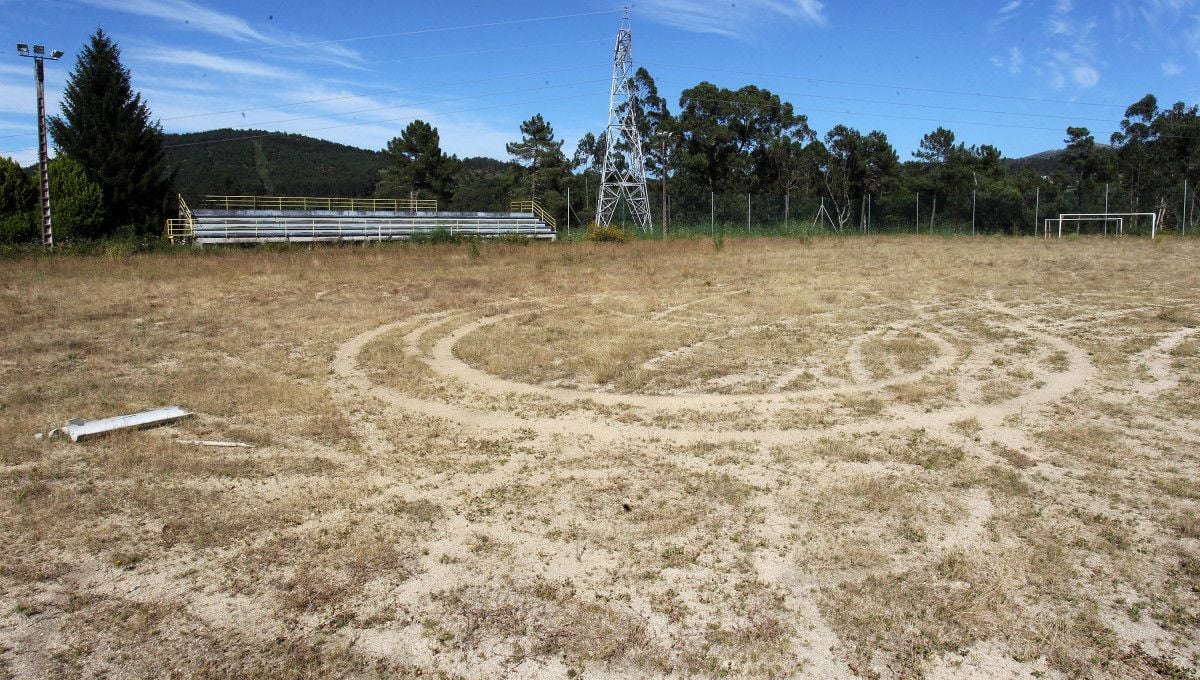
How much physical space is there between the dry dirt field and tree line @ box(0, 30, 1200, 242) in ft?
77.7

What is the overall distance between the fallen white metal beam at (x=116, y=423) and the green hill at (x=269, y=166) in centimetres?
6200

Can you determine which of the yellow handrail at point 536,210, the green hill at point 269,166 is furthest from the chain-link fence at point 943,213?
the green hill at point 269,166

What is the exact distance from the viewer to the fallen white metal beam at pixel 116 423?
6074mm

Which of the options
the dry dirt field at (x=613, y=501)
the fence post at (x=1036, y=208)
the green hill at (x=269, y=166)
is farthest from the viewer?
the green hill at (x=269, y=166)

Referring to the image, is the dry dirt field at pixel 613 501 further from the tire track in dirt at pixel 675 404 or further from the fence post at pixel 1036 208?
the fence post at pixel 1036 208

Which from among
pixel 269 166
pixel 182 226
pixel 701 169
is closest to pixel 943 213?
pixel 701 169

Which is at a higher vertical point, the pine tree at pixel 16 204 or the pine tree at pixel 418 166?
the pine tree at pixel 418 166

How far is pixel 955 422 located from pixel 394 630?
518 cm

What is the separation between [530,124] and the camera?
6681cm

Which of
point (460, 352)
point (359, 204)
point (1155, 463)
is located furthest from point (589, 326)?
point (359, 204)

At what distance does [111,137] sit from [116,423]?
3036 centimetres

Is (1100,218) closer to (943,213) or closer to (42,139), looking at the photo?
(943,213)

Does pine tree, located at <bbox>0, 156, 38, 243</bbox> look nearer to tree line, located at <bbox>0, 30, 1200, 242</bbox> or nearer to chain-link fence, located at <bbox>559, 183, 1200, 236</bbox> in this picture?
tree line, located at <bbox>0, 30, 1200, 242</bbox>


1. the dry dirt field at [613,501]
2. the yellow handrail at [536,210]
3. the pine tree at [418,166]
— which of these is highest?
the pine tree at [418,166]
